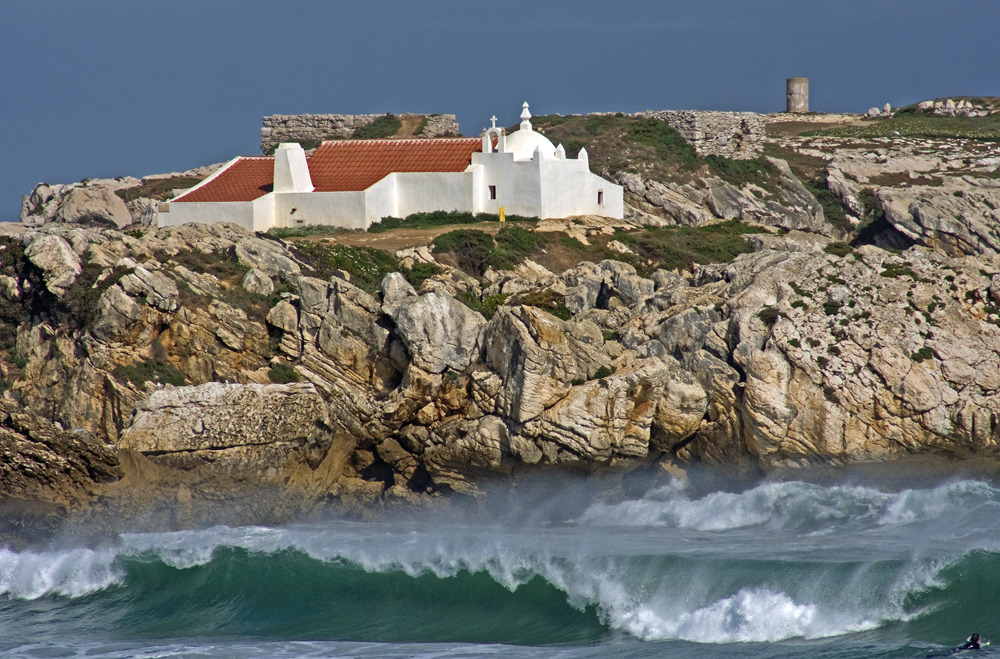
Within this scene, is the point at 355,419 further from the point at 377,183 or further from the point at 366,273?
the point at 377,183

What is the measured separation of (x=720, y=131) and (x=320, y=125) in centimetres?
1955

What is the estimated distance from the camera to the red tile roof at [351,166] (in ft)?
141

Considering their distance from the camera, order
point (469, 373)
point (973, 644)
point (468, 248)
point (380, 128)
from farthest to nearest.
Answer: point (380, 128), point (468, 248), point (469, 373), point (973, 644)

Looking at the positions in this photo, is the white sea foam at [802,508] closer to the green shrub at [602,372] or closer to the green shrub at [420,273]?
the green shrub at [602,372]

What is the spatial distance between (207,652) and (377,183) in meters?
25.2

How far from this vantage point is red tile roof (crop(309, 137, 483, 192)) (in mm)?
43312

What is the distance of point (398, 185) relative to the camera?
43375mm

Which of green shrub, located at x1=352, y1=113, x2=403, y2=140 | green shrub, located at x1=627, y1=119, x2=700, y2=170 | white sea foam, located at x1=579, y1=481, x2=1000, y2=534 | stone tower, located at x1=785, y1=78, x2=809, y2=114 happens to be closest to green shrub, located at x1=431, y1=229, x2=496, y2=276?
white sea foam, located at x1=579, y1=481, x2=1000, y2=534

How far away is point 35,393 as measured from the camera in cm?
2720

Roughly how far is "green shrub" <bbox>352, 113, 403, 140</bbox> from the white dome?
1470 centimetres

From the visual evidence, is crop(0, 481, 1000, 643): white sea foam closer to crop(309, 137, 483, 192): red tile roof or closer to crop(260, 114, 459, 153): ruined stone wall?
crop(309, 137, 483, 192): red tile roof

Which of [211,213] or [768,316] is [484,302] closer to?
[768,316]

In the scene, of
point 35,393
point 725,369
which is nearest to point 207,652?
point 35,393

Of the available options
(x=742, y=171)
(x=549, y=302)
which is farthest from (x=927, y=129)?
(x=549, y=302)
